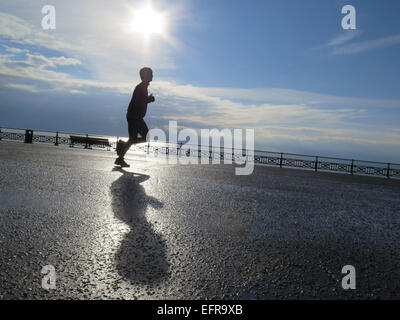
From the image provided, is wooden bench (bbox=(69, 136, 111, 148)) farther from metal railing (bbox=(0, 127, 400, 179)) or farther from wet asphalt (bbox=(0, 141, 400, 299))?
wet asphalt (bbox=(0, 141, 400, 299))

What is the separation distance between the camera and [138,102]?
25.6 feet

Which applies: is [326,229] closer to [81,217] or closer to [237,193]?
[237,193]

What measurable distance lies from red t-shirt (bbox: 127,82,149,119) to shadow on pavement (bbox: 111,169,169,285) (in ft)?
13.6

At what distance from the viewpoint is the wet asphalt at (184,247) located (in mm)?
1632

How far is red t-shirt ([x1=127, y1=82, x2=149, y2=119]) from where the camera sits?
7785 mm

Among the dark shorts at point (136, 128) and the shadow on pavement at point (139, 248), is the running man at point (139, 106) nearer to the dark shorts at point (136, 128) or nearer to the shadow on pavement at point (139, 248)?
the dark shorts at point (136, 128)

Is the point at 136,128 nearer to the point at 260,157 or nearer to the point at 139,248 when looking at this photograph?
the point at 139,248

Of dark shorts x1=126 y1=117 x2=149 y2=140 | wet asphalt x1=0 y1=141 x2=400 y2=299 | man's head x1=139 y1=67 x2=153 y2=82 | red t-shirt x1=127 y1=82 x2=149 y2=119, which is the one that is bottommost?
wet asphalt x1=0 y1=141 x2=400 y2=299

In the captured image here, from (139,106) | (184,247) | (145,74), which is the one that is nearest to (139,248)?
(184,247)

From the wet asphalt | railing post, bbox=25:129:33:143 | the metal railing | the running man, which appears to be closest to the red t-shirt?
the running man

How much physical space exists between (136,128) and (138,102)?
730 millimetres
